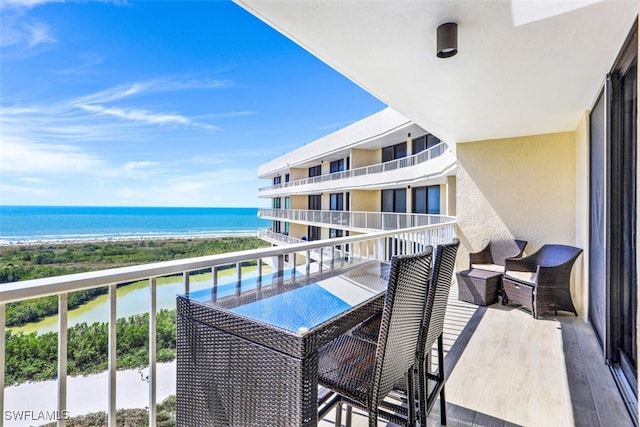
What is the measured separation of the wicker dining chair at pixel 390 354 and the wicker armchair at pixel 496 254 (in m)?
4.00

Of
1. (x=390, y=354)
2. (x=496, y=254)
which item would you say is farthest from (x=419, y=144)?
(x=390, y=354)

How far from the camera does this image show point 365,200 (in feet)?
46.5

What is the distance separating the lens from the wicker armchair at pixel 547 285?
395 cm

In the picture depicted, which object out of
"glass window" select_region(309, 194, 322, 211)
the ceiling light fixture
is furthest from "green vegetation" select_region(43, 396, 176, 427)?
"glass window" select_region(309, 194, 322, 211)

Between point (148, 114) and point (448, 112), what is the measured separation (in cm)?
3031

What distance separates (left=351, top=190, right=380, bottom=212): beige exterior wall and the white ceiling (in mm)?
10232

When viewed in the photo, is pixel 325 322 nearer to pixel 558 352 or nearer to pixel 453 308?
pixel 558 352

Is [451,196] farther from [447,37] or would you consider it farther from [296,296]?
[296,296]

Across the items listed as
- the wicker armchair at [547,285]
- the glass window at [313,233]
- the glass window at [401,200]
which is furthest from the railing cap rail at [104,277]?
the glass window at [313,233]

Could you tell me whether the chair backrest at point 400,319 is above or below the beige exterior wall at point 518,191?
below

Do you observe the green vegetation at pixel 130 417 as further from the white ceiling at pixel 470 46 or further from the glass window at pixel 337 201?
the glass window at pixel 337 201

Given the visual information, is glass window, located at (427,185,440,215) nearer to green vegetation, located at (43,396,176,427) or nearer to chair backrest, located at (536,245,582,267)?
chair backrest, located at (536,245,582,267)

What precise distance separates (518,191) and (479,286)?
189 centimetres

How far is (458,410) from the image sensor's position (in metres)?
2.14
